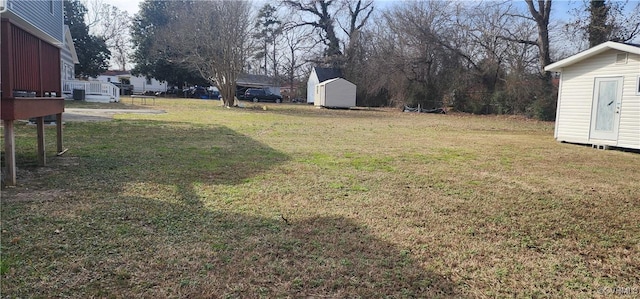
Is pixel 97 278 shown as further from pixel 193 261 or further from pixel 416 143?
pixel 416 143

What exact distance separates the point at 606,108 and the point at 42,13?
44.0 ft

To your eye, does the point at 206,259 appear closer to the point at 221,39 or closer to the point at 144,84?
the point at 221,39

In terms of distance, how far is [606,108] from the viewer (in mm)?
10570

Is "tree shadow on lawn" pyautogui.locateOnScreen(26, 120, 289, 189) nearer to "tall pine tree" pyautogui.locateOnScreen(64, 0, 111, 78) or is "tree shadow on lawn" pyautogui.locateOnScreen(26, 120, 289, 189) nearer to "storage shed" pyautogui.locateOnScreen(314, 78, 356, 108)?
"storage shed" pyautogui.locateOnScreen(314, 78, 356, 108)

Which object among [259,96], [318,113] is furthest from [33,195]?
[259,96]

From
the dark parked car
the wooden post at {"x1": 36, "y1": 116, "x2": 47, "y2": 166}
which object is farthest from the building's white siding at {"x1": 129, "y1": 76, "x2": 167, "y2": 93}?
the wooden post at {"x1": 36, "y1": 116, "x2": 47, "y2": 166}

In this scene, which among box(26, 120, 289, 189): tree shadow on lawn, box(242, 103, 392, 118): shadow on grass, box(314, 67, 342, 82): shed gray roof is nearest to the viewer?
box(26, 120, 289, 189): tree shadow on lawn

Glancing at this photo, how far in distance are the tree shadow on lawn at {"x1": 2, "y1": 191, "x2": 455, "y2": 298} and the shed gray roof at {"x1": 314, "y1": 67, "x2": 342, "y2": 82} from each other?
36.2 metres

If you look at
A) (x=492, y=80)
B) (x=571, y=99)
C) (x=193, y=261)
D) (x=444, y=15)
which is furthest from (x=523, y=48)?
(x=193, y=261)

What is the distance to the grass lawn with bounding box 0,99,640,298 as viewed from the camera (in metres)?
2.67

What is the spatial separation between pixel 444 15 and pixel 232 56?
14.9 metres

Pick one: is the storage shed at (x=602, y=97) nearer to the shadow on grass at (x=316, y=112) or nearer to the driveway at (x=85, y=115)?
the shadow on grass at (x=316, y=112)

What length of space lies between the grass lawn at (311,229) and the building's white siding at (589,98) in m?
3.63

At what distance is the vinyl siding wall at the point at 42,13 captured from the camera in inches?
292
